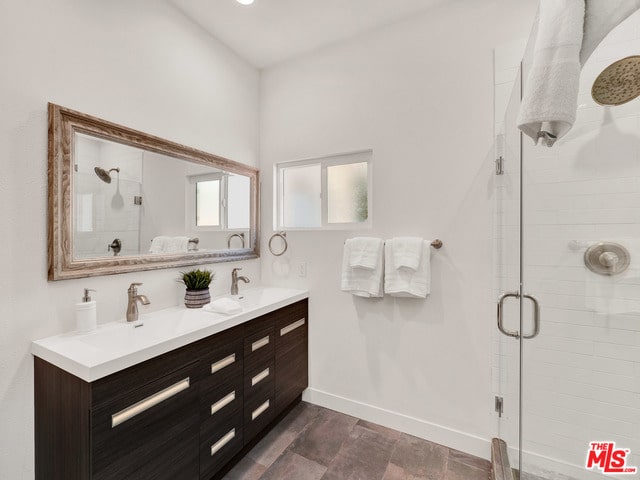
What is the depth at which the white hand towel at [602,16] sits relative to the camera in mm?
703

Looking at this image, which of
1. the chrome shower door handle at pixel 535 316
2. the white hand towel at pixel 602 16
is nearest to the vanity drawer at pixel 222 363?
the chrome shower door handle at pixel 535 316

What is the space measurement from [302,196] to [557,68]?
1.78 m

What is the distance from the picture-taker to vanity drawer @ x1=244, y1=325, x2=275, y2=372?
5.23 feet

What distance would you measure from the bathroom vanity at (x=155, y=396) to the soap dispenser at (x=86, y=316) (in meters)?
0.04

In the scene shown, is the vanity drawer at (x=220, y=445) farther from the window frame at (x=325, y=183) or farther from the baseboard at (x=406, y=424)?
the window frame at (x=325, y=183)

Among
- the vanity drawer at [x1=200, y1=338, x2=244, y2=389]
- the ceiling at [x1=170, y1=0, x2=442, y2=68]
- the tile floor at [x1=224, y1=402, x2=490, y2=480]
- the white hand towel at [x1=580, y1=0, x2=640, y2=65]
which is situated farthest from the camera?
the ceiling at [x1=170, y1=0, x2=442, y2=68]

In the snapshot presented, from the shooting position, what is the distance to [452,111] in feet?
5.58

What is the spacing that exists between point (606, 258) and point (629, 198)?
0.83 feet

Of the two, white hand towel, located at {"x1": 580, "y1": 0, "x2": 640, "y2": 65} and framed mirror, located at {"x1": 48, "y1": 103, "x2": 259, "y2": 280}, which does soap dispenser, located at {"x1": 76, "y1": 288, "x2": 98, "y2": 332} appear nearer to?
framed mirror, located at {"x1": 48, "y1": 103, "x2": 259, "y2": 280}

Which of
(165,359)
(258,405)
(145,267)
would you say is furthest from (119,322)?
(258,405)

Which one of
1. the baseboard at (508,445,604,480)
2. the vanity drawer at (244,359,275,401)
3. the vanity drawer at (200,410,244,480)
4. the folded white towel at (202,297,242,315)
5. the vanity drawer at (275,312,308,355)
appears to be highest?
the folded white towel at (202,297,242,315)

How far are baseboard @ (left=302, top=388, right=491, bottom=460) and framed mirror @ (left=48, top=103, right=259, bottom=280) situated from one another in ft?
4.11

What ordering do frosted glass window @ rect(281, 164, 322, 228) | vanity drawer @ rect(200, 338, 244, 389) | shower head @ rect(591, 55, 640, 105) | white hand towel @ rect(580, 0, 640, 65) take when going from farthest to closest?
frosted glass window @ rect(281, 164, 322, 228) < vanity drawer @ rect(200, 338, 244, 389) < shower head @ rect(591, 55, 640, 105) < white hand towel @ rect(580, 0, 640, 65)

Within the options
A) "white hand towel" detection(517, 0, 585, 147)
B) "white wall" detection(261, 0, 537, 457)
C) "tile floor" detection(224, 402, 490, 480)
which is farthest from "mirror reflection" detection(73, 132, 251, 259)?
"white hand towel" detection(517, 0, 585, 147)
